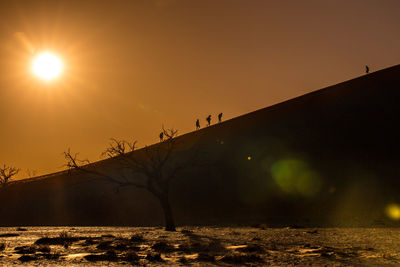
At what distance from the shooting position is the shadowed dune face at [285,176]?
38.5m

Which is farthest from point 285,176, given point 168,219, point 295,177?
point 168,219

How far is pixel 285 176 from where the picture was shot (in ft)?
153

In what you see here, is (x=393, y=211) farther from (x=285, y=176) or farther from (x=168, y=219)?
(x=168, y=219)

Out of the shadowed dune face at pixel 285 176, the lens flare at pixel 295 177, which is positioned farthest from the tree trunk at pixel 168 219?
the lens flare at pixel 295 177

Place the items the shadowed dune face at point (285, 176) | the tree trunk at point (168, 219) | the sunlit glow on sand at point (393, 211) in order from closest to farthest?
the sunlit glow on sand at point (393, 211) → the tree trunk at point (168, 219) → the shadowed dune face at point (285, 176)

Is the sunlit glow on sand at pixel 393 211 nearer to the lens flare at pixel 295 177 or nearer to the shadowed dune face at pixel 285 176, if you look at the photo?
the shadowed dune face at pixel 285 176

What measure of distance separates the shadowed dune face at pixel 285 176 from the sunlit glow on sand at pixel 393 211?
14 centimetres

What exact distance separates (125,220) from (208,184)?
10873 millimetres

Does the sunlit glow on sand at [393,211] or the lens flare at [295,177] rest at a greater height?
the lens flare at [295,177]

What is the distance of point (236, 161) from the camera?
181 feet

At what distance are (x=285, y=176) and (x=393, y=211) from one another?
49.8ft

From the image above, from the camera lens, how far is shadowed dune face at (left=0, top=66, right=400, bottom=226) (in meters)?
38.5

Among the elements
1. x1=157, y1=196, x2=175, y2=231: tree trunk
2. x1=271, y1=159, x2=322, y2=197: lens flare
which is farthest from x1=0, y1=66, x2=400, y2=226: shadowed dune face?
x1=157, y1=196, x2=175, y2=231: tree trunk

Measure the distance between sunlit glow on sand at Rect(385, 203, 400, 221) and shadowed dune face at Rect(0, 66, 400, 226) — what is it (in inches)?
5.4
